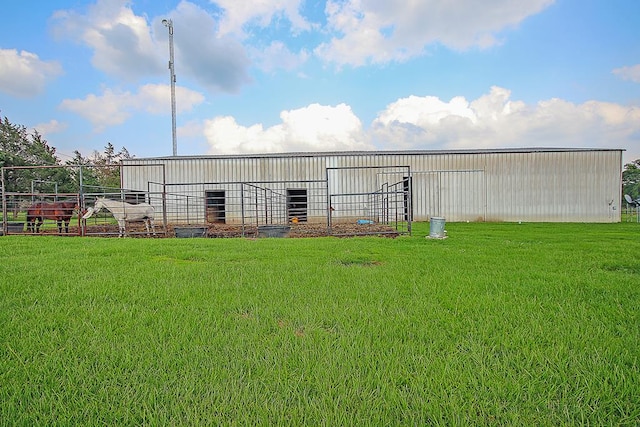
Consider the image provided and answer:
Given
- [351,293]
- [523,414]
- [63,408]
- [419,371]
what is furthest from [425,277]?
[63,408]

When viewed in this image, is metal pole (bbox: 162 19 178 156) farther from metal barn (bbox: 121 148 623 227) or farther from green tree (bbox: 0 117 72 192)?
green tree (bbox: 0 117 72 192)

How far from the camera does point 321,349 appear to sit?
2193 mm

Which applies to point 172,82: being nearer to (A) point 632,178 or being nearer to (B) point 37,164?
(B) point 37,164

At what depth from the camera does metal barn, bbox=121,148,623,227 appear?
18625 mm

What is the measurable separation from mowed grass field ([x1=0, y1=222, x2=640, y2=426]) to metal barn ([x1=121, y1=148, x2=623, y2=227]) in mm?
14448

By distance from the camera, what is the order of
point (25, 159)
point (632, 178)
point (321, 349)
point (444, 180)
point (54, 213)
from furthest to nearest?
point (632, 178), point (25, 159), point (444, 180), point (54, 213), point (321, 349)

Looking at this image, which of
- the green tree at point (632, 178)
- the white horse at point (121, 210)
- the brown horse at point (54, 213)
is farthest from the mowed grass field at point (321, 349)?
the green tree at point (632, 178)

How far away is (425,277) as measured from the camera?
417 cm

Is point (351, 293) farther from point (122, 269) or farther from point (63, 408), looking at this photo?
point (122, 269)

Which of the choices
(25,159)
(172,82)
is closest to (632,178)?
(172,82)

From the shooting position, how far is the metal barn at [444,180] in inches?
733

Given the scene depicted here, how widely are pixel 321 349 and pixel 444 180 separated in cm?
1872

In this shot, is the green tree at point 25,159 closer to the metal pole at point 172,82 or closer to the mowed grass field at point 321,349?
the metal pole at point 172,82

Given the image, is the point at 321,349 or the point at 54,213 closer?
the point at 321,349
